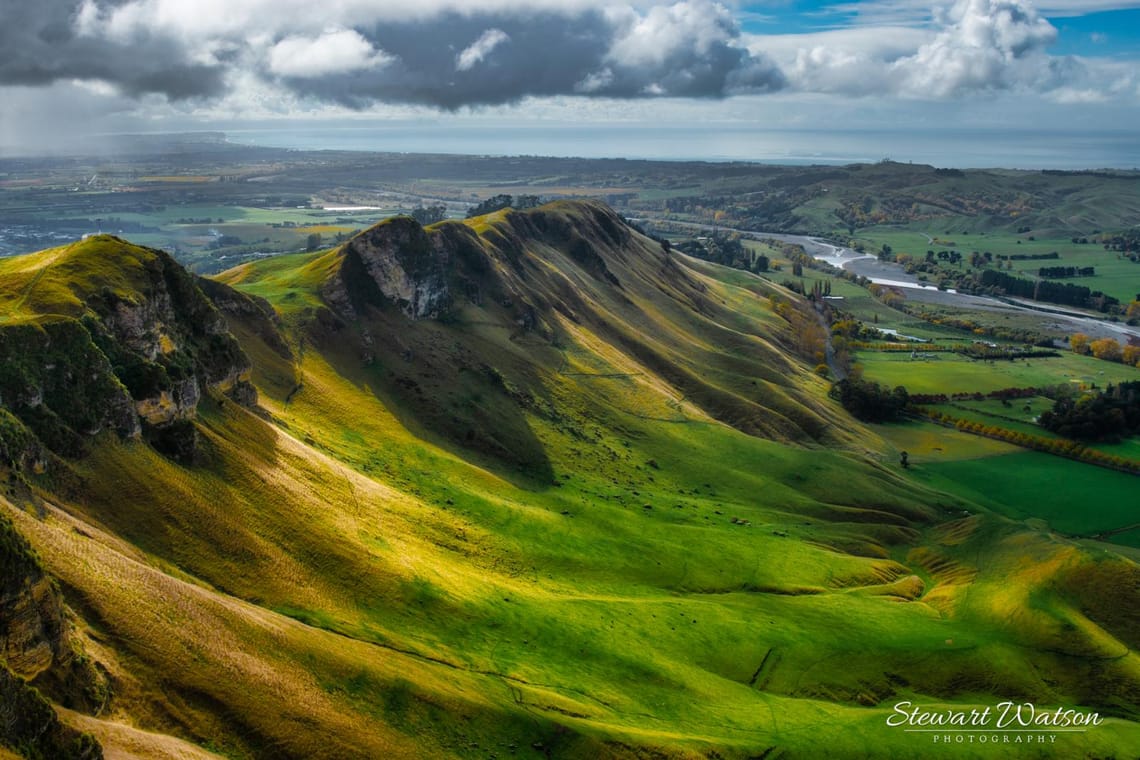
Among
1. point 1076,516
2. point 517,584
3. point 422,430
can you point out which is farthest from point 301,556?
point 1076,516

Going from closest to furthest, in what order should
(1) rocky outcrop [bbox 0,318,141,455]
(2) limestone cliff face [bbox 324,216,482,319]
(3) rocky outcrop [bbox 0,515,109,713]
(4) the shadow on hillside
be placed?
(3) rocky outcrop [bbox 0,515,109,713], (1) rocky outcrop [bbox 0,318,141,455], (4) the shadow on hillside, (2) limestone cliff face [bbox 324,216,482,319]

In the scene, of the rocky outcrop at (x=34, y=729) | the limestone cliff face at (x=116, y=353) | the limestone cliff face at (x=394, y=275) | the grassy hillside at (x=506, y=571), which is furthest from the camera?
the limestone cliff face at (x=394, y=275)

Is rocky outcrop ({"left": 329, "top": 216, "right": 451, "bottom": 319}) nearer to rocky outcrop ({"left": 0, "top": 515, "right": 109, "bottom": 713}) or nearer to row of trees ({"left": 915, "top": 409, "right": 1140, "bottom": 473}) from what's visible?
rocky outcrop ({"left": 0, "top": 515, "right": 109, "bottom": 713})

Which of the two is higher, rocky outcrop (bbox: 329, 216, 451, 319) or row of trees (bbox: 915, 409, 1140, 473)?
rocky outcrop (bbox: 329, 216, 451, 319)

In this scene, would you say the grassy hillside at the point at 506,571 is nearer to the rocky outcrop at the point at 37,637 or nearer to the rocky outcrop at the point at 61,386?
the rocky outcrop at the point at 37,637

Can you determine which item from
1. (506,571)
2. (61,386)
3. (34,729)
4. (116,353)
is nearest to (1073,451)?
(506,571)

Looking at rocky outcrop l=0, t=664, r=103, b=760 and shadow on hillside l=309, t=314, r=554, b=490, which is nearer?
rocky outcrop l=0, t=664, r=103, b=760

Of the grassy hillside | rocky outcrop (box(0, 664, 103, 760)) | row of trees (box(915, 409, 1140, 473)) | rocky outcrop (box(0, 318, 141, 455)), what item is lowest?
row of trees (box(915, 409, 1140, 473))

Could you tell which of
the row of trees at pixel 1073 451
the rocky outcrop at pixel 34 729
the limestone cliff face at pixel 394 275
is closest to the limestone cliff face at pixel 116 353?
the rocky outcrop at pixel 34 729

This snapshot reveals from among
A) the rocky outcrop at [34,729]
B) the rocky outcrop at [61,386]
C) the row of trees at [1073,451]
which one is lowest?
the row of trees at [1073,451]

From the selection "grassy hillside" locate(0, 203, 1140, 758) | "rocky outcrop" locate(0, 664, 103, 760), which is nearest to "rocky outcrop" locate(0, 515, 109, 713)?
"rocky outcrop" locate(0, 664, 103, 760)
